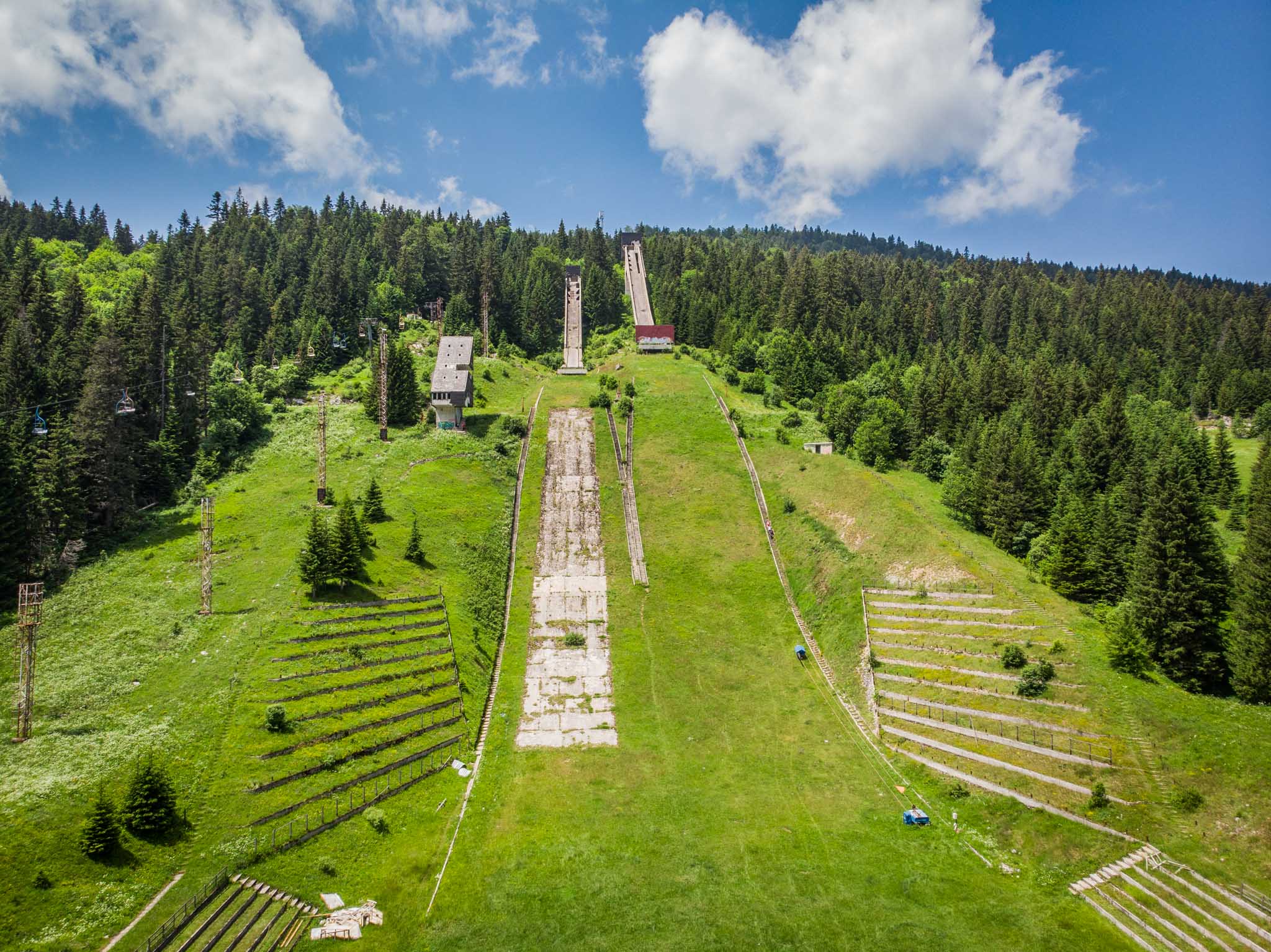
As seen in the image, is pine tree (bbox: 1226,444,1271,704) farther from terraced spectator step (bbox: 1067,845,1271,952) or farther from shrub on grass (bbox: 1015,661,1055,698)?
terraced spectator step (bbox: 1067,845,1271,952)

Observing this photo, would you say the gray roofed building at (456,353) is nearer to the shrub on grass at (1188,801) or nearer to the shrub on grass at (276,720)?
the shrub on grass at (276,720)

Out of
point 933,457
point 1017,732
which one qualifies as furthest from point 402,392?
point 1017,732

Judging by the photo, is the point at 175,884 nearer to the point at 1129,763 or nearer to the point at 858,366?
the point at 1129,763

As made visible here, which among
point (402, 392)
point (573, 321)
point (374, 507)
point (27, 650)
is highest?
point (573, 321)

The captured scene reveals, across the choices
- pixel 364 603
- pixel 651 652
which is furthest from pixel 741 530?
pixel 364 603

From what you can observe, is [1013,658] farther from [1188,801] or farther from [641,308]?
[641,308]

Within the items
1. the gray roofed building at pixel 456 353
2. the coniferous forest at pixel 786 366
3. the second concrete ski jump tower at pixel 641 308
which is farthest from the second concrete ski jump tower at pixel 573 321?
the gray roofed building at pixel 456 353

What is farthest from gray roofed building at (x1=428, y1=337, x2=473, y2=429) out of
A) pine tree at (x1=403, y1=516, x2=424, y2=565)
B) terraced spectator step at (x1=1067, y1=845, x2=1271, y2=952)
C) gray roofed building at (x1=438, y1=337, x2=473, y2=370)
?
terraced spectator step at (x1=1067, y1=845, x2=1271, y2=952)
